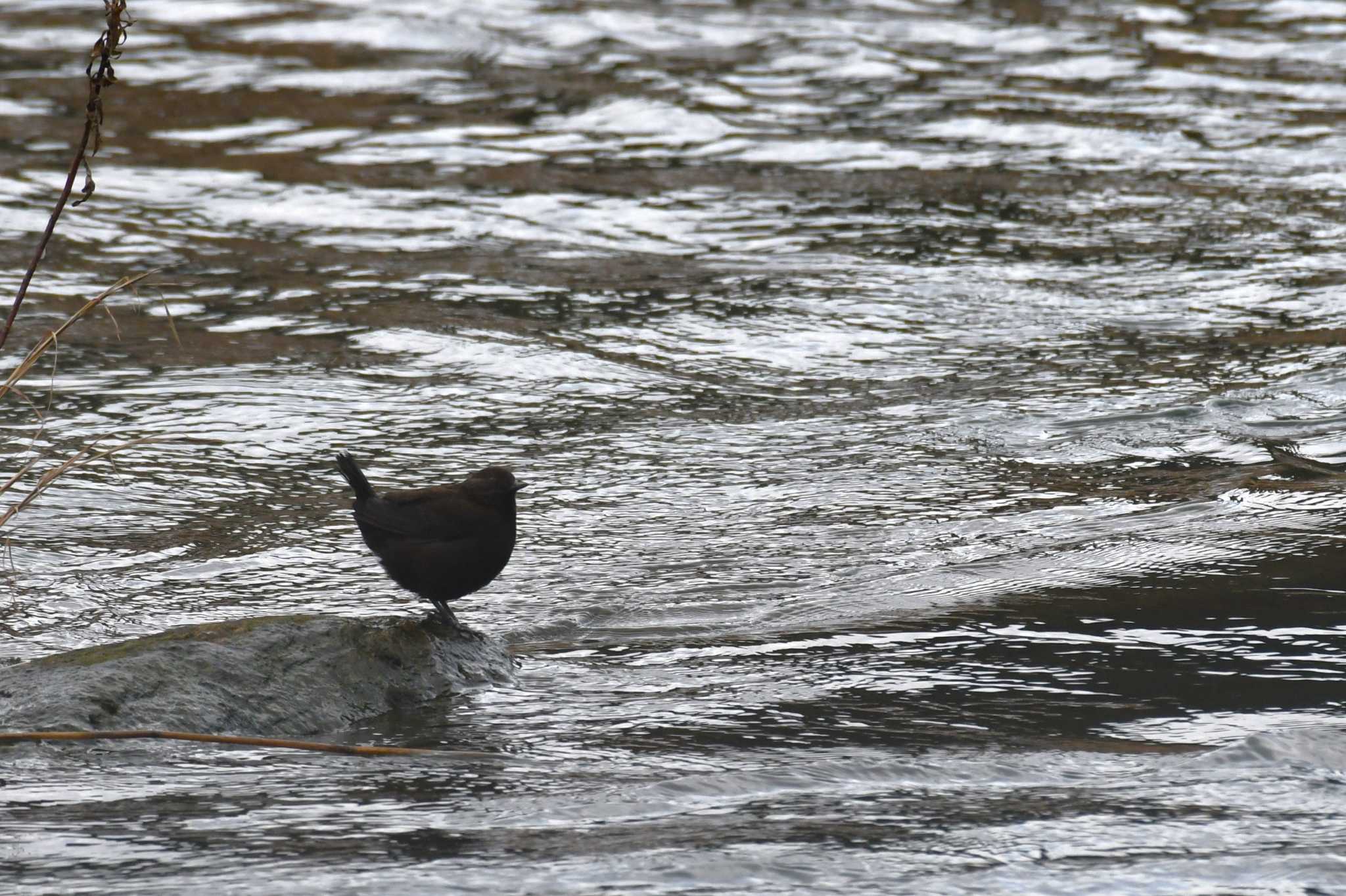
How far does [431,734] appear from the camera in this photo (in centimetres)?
429

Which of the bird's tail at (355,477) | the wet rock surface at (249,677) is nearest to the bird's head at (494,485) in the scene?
the bird's tail at (355,477)

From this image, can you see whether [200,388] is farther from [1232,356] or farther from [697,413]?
[1232,356]

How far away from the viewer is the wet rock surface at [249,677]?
13.6 feet

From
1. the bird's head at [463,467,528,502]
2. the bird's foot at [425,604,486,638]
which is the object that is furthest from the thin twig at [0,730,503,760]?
the bird's head at [463,467,528,502]

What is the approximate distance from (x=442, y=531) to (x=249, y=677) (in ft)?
2.16

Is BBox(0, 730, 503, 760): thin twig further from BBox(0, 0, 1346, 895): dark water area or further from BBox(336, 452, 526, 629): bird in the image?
BBox(336, 452, 526, 629): bird

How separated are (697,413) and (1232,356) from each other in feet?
8.08

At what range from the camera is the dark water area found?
3.71m

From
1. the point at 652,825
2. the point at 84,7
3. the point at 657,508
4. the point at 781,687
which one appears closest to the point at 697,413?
the point at 657,508

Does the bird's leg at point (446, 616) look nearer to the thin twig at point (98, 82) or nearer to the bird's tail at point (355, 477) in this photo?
the bird's tail at point (355, 477)

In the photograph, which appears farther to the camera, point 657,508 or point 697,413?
point 697,413

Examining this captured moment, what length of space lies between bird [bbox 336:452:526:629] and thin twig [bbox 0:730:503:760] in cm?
70

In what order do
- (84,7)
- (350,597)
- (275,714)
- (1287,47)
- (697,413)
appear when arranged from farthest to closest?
(84,7) < (1287,47) < (697,413) < (350,597) < (275,714)

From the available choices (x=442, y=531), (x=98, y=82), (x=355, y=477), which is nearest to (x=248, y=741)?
(x=442, y=531)
